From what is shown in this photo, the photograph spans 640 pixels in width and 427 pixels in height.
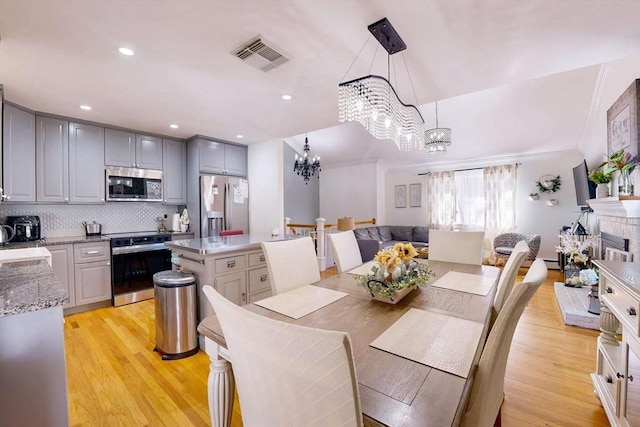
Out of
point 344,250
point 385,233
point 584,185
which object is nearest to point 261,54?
point 344,250

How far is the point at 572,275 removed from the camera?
12.9 ft

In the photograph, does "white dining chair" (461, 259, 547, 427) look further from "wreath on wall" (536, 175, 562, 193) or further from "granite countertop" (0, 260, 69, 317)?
"wreath on wall" (536, 175, 562, 193)

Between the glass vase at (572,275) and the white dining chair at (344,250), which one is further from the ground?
the white dining chair at (344,250)

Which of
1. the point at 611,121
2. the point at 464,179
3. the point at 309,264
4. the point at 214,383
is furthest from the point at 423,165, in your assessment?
the point at 214,383

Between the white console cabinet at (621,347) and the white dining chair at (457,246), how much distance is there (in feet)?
2.68

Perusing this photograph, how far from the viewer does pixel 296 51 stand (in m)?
1.98

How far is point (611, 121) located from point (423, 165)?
3.71 m

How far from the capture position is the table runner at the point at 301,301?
1.29 meters

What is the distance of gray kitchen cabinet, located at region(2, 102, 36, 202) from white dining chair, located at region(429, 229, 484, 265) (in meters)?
4.41

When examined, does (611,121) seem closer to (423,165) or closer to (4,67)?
(423,165)

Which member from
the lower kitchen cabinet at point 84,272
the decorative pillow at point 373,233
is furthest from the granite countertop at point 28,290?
the decorative pillow at point 373,233

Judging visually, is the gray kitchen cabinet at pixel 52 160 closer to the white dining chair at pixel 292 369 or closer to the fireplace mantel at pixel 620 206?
the white dining chair at pixel 292 369

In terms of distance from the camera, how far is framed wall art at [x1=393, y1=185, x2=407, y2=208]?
23.4ft

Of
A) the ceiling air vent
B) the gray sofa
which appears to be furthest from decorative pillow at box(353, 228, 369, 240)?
the ceiling air vent
